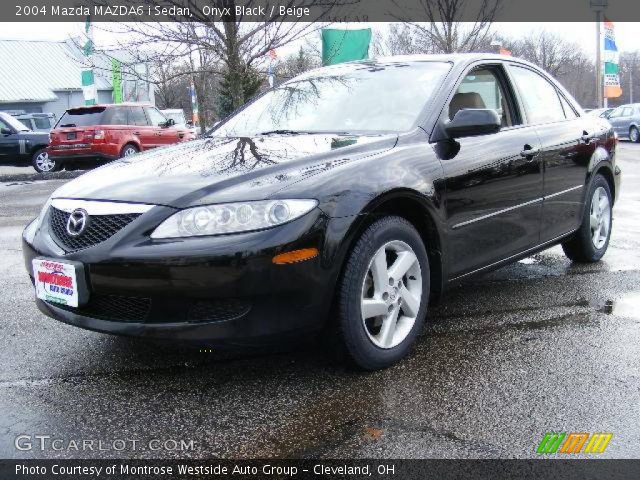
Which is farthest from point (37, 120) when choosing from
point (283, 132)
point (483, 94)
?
point (483, 94)

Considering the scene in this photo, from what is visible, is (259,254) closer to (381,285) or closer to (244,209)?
(244,209)

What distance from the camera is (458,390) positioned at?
2.97m

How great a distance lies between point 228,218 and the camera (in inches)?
108

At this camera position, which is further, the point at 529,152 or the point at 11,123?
the point at 11,123

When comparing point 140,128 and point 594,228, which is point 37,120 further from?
point 594,228

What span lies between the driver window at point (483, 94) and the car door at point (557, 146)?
196mm

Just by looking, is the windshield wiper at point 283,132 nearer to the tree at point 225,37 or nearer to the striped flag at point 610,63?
the tree at point 225,37

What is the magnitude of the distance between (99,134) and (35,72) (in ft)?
137

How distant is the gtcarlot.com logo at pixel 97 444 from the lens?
2.46m

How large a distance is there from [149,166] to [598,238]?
370cm

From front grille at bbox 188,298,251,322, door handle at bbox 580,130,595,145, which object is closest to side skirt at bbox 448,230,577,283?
door handle at bbox 580,130,595,145

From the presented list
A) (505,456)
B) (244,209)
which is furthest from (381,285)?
(505,456)

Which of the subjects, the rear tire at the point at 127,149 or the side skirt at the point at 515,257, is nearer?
the side skirt at the point at 515,257

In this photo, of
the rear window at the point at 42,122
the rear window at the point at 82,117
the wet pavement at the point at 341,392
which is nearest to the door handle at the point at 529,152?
the wet pavement at the point at 341,392
